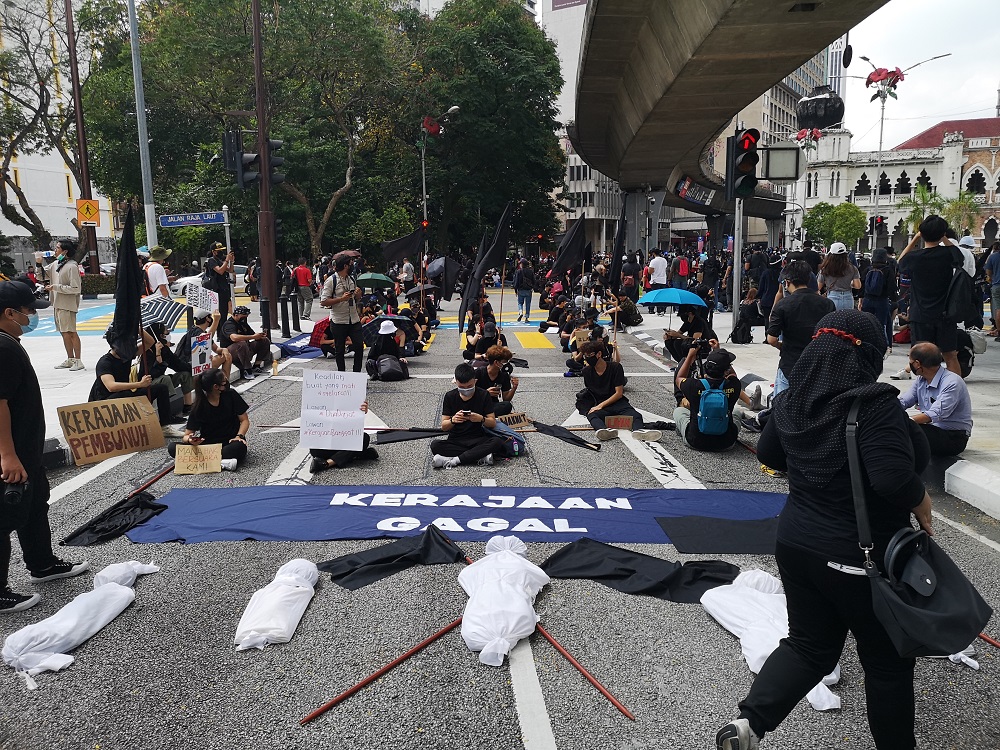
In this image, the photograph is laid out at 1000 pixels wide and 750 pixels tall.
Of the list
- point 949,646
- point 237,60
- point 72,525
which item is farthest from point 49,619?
point 237,60

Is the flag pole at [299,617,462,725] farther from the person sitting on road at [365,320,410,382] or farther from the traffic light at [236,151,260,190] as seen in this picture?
the traffic light at [236,151,260,190]

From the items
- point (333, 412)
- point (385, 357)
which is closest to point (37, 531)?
point (333, 412)

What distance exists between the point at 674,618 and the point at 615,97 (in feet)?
77.5

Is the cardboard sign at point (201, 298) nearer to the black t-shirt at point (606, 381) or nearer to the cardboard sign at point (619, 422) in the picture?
the black t-shirt at point (606, 381)

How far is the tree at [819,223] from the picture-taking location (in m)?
93.9

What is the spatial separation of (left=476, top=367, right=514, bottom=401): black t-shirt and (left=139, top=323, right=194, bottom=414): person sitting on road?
382 centimetres

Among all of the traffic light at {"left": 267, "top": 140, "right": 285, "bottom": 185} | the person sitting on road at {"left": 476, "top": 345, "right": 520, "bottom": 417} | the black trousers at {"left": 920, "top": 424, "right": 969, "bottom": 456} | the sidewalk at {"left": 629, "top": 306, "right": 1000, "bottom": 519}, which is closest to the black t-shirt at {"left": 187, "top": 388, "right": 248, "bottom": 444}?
the person sitting on road at {"left": 476, "top": 345, "right": 520, "bottom": 417}

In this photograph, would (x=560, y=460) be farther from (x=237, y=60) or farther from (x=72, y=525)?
(x=237, y=60)

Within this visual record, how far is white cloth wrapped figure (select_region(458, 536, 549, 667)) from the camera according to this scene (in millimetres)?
4305

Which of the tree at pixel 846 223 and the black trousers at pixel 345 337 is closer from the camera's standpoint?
the black trousers at pixel 345 337

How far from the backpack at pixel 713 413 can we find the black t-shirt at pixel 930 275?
2.93 metres

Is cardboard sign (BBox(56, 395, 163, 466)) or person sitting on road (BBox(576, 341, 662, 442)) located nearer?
cardboard sign (BBox(56, 395, 163, 466))

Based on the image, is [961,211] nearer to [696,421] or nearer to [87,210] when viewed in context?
[87,210]

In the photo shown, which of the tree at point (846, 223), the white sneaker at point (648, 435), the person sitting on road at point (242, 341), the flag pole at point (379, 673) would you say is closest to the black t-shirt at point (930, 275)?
the white sneaker at point (648, 435)
